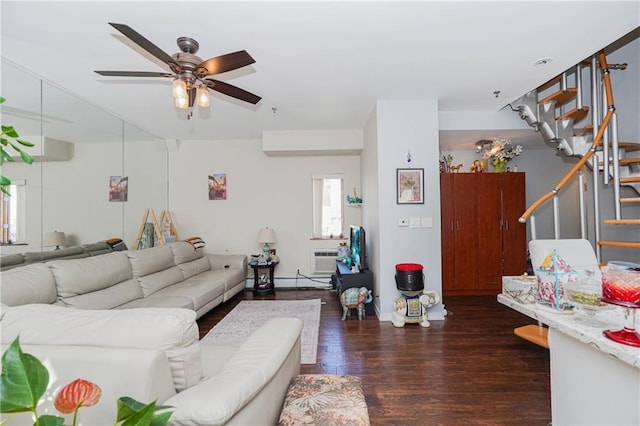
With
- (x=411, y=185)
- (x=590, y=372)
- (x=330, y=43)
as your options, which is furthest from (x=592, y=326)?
(x=411, y=185)

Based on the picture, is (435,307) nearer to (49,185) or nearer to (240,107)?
(240,107)

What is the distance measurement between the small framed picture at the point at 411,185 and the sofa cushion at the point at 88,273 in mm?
3306

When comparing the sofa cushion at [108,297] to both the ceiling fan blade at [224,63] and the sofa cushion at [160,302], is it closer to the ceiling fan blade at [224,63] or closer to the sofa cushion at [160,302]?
the sofa cushion at [160,302]

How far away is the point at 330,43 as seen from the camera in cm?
226

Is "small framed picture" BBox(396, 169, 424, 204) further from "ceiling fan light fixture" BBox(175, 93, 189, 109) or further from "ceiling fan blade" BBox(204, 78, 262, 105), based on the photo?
"ceiling fan light fixture" BBox(175, 93, 189, 109)

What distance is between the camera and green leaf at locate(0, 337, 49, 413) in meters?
0.53

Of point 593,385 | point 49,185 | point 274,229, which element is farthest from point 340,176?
point 593,385

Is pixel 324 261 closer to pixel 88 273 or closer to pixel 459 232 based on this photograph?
pixel 459 232

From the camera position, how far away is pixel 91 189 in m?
3.67

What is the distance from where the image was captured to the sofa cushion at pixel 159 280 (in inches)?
127

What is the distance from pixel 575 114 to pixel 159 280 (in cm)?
550

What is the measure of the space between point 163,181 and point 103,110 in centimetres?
156

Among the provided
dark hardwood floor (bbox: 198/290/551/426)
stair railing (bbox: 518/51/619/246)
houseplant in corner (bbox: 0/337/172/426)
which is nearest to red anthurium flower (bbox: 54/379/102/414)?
houseplant in corner (bbox: 0/337/172/426)

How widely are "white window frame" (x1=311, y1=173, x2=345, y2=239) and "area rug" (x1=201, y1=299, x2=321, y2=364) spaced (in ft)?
4.44
